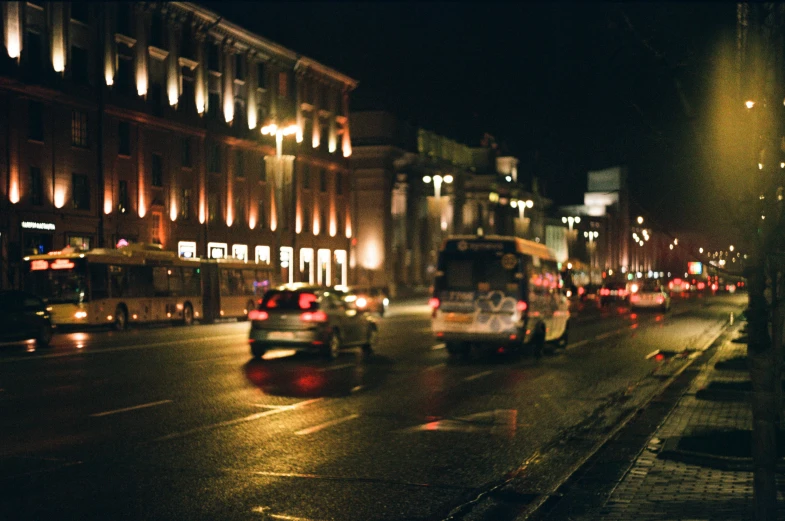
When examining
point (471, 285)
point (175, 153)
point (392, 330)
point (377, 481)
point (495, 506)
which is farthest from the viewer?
point (175, 153)

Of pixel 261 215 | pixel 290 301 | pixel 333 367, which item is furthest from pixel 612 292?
pixel 333 367

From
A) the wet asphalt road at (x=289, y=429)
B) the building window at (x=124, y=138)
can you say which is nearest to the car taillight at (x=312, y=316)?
the wet asphalt road at (x=289, y=429)

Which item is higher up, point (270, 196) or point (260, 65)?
point (260, 65)

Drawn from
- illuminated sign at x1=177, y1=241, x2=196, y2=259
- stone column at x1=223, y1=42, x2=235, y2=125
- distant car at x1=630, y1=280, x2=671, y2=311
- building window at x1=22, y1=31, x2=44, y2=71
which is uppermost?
stone column at x1=223, y1=42, x2=235, y2=125

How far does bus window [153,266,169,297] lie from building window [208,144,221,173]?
21374 mm

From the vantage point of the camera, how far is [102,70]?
5028cm

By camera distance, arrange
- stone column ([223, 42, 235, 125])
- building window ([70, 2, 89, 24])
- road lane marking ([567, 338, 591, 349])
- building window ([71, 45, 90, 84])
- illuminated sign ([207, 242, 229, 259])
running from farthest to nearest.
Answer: stone column ([223, 42, 235, 125]), illuminated sign ([207, 242, 229, 259]), building window ([71, 45, 90, 84]), building window ([70, 2, 89, 24]), road lane marking ([567, 338, 591, 349])

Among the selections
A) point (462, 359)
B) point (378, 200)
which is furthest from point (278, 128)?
point (378, 200)

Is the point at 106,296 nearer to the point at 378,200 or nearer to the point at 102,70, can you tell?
the point at 102,70

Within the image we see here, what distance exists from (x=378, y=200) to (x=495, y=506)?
81416 mm

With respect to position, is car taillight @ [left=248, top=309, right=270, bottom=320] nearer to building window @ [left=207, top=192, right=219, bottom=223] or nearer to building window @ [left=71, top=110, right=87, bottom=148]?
building window @ [left=71, top=110, right=87, bottom=148]

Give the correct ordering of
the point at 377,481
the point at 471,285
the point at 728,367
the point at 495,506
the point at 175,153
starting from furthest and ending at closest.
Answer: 1. the point at 175,153
2. the point at 471,285
3. the point at 728,367
4. the point at 377,481
5. the point at 495,506

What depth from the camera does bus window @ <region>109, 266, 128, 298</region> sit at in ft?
122

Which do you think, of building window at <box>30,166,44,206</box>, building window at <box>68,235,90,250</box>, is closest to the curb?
building window at <box>30,166,44,206</box>
